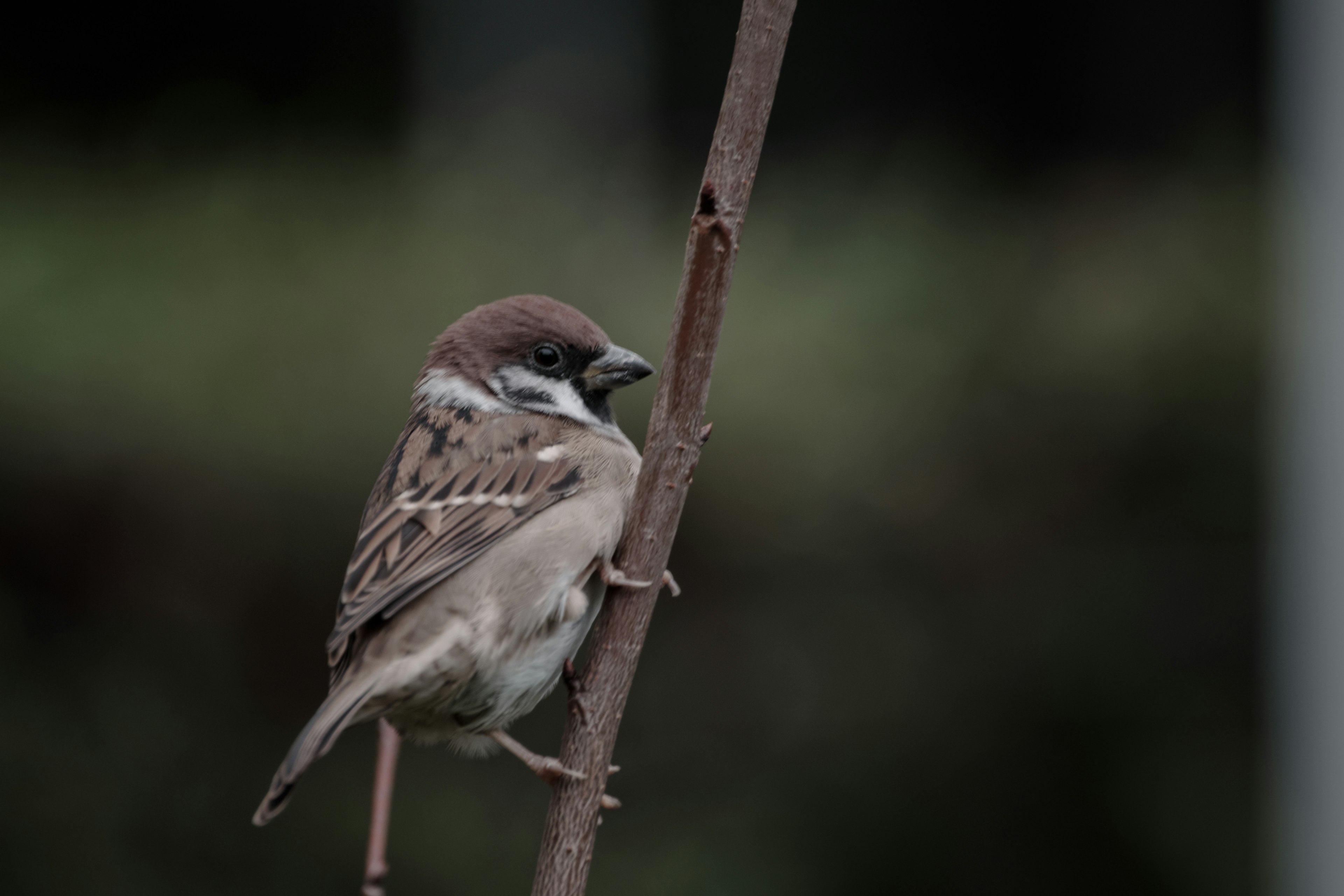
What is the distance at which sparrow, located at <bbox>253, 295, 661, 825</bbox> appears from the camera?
5.41 feet

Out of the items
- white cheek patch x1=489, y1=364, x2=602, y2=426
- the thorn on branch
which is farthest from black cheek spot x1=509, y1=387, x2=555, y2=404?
the thorn on branch

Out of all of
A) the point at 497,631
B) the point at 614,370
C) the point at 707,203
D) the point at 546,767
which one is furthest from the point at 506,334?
the point at 707,203

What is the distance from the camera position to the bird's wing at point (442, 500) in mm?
1678

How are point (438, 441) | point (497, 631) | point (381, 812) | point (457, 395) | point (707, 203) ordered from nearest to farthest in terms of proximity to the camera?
1. point (381, 812)
2. point (707, 203)
3. point (497, 631)
4. point (438, 441)
5. point (457, 395)

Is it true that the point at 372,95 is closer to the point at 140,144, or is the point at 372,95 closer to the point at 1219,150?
the point at 140,144

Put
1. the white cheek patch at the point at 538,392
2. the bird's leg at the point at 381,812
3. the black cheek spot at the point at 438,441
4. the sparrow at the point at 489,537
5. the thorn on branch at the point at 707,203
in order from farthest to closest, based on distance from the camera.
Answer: the white cheek patch at the point at 538,392 < the black cheek spot at the point at 438,441 < the sparrow at the point at 489,537 < the thorn on branch at the point at 707,203 < the bird's leg at the point at 381,812

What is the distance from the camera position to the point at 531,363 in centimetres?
209

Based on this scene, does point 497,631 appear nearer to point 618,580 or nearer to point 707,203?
point 618,580

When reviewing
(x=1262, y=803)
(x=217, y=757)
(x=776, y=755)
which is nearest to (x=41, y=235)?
(x=217, y=757)

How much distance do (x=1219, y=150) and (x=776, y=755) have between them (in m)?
2.46

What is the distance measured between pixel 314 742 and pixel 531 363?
3.09ft

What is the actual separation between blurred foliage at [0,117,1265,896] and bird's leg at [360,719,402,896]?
2373 mm

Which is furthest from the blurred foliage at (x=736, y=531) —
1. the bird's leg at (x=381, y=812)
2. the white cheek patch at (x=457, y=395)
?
A: the bird's leg at (x=381, y=812)

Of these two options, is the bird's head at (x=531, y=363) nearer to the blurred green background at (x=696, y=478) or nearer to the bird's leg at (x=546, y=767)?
the bird's leg at (x=546, y=767)
